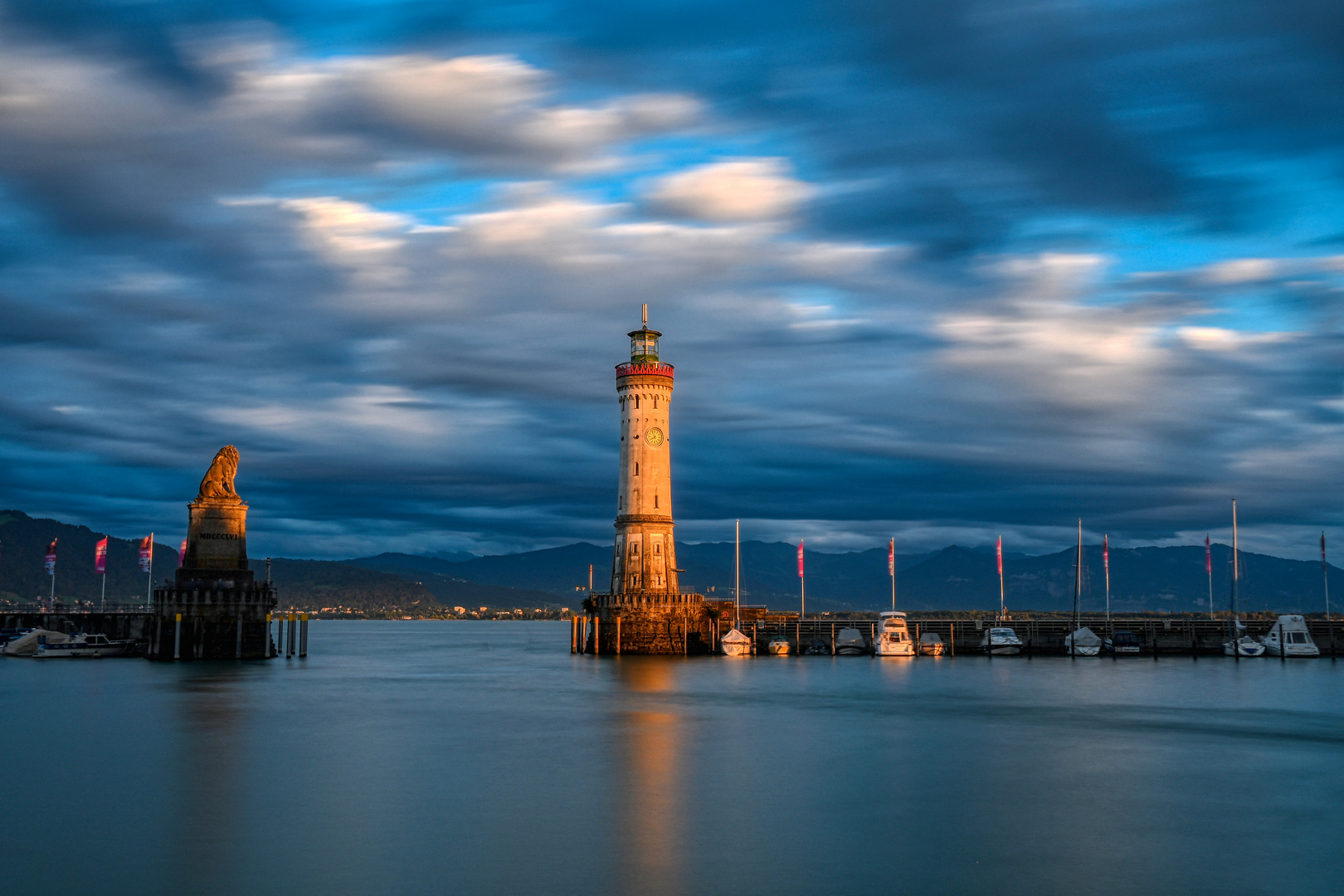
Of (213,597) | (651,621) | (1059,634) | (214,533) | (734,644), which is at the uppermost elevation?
(214,533)

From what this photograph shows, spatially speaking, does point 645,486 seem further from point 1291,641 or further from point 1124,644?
point 1291,641

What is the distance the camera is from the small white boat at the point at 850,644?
379ft

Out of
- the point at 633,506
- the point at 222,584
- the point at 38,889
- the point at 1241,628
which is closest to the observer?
the point at 38,889

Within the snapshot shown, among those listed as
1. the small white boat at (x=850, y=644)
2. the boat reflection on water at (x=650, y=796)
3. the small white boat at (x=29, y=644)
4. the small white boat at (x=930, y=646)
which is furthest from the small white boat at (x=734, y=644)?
the small white boat at (x=29, y=644)

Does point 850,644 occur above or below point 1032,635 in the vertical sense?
below

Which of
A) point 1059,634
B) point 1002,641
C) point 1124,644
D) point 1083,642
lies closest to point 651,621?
point 1002,641

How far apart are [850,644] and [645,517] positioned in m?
28.1

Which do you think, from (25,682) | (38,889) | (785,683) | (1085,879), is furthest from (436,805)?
(25,682)

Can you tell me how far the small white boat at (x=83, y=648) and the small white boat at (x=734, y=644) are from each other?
2195 inches

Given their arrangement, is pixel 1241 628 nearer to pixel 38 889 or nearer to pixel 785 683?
pixel 785 683

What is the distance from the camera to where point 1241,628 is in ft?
397

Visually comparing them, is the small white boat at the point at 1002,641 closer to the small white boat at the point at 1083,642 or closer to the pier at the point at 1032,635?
the pier at the point at 1032,635

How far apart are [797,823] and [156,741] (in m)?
29.8

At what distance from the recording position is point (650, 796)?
36625 mm
